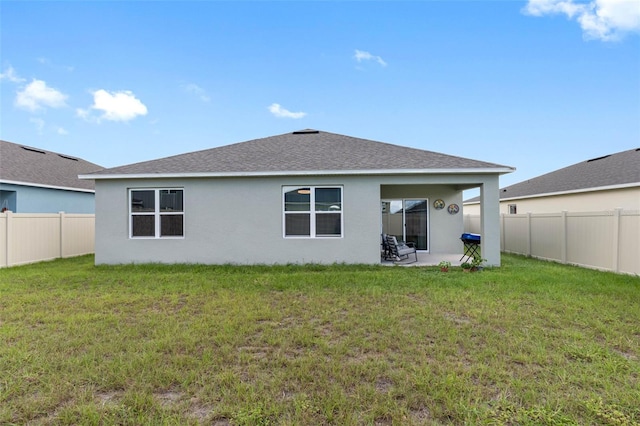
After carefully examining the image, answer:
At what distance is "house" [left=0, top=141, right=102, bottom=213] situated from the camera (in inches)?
527

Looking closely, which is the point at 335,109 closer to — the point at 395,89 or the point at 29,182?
the point at 395,89

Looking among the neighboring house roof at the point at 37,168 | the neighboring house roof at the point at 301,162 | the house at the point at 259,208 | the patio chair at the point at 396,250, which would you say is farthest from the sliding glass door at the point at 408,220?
the neighboring house roof at the point at 37,168

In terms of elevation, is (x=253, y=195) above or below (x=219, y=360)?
above

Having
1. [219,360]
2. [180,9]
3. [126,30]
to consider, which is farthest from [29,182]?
[219,360]

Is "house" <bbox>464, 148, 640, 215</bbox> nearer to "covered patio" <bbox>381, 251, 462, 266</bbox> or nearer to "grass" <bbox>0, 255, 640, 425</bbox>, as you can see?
"covered patio" <bbox>381, 251, 462, 266</bbox>

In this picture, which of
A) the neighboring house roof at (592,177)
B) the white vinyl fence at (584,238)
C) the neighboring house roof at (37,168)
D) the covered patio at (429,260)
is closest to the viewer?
the white vinyl fence at (584,238)

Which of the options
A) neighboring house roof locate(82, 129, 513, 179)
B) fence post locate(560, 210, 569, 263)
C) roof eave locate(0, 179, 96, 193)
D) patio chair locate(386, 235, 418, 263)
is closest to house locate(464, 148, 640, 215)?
fence post locate(560, 210, 569, 263)

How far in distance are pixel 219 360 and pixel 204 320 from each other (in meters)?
1.48

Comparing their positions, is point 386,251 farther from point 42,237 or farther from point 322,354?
point 42,237

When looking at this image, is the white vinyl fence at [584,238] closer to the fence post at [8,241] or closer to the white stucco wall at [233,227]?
the white stucco wall at [233,227]

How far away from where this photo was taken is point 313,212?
32.2 feet

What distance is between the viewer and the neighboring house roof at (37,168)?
44.8 feet

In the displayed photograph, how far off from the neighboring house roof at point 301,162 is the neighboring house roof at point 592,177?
7.79 meters

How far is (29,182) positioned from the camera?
13.6 metres
